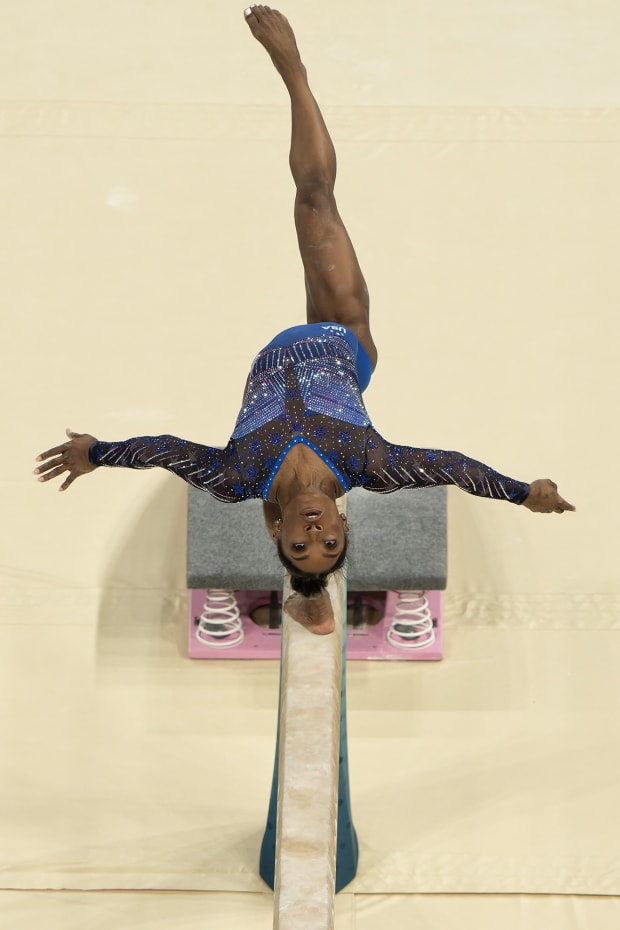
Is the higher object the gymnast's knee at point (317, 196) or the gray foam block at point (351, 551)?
the gymnast's knee at point (317, 196)

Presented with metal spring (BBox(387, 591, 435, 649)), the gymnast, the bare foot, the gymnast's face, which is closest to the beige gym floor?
metal spring (BBox(387, 591, 435, 649))

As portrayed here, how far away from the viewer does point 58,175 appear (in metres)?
5.72

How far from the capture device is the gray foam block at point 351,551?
4227 mm

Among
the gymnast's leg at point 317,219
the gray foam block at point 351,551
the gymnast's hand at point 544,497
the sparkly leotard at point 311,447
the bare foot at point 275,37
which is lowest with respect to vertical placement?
the gray foam block at point 351,551

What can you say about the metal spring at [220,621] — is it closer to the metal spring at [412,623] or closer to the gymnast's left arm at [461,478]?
the metal spring at [412,623]

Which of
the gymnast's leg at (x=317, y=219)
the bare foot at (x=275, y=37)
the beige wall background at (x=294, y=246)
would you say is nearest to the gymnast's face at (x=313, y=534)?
the gymnast's leg at (x=317, y=219)

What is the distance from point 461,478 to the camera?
346cm

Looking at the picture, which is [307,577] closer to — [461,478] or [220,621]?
[461,478]

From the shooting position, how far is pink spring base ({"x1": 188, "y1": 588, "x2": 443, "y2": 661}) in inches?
178

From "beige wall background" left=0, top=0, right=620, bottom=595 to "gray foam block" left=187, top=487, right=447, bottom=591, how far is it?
501 mm

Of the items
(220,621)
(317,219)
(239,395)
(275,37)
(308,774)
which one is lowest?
(308,774)

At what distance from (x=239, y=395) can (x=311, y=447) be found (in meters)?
1.64

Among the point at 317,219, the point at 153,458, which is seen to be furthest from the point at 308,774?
the point at 317,219

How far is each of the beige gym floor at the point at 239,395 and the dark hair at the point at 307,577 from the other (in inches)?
48.5
